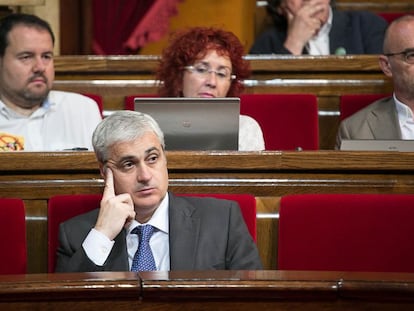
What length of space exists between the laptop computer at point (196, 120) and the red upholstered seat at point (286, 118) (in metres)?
0.32

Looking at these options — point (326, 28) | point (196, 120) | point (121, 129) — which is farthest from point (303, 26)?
point (121, 129)

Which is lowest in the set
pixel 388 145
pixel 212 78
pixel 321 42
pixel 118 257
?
pixel 118 257

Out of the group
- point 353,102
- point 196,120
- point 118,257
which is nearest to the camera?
point 118,257

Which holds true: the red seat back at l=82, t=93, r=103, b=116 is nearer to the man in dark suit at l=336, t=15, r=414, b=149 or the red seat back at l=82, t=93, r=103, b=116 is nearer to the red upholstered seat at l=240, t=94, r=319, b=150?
the red upholstered seat at l=240, t=94, r=319, b=150

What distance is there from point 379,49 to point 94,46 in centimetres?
66

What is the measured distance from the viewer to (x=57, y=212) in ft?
4.18

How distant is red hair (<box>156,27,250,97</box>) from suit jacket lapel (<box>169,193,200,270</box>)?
0.52 m

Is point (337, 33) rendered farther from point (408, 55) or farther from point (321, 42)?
point (408, 55)

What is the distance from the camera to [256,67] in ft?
6.22

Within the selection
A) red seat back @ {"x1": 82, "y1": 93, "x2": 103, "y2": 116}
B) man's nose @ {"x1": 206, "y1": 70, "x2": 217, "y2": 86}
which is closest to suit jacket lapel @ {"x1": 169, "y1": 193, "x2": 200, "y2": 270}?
man's nose @ {"x1": 206, "y1": 70, "x2": 217, "y2": 86}

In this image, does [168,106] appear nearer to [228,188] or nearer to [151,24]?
[228,188]

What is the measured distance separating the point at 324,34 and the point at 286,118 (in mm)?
392

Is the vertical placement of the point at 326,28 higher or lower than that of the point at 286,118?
higher

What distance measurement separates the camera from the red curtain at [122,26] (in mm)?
2350
